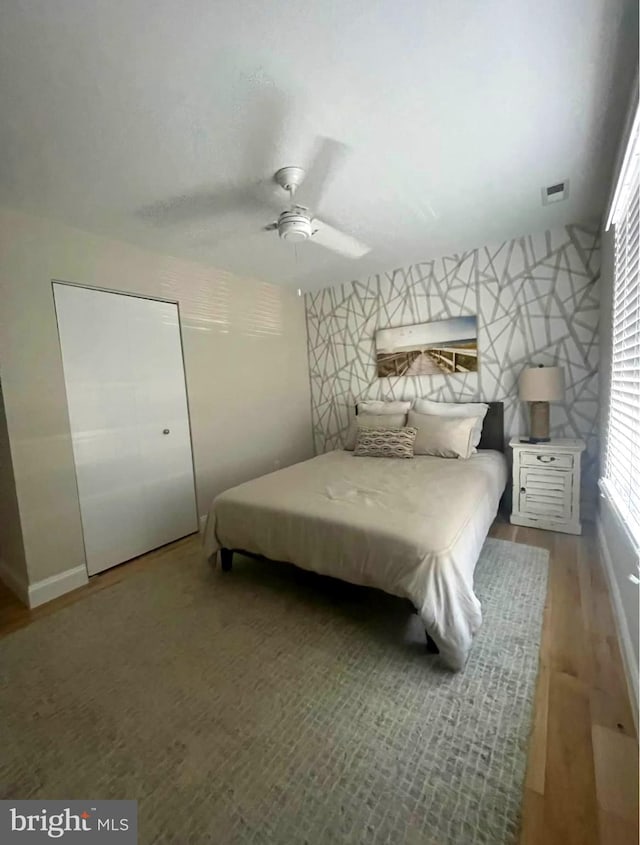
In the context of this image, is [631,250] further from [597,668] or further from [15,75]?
[15,75]

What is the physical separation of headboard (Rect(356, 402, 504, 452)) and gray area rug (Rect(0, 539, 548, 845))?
1343 mm

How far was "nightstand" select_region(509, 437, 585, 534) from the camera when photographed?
2.67m

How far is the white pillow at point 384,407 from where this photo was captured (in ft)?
11.5

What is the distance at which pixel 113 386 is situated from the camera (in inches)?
102

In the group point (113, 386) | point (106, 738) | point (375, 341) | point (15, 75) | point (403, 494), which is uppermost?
point (15, 75)

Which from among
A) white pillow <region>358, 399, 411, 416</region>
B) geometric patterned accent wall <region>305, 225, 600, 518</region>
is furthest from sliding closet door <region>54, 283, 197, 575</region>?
geometric patterned accent wall <region>305, 225, 600, 518</region>

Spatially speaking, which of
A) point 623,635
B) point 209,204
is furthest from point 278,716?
point 209,204

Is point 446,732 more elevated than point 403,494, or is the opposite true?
point 403,494

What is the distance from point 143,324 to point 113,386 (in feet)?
1.79

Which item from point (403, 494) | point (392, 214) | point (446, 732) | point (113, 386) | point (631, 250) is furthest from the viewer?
point (113, 386)

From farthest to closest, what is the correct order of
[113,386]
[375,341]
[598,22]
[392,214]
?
[375,341] → [113,386] → [392,214] → [598,22]

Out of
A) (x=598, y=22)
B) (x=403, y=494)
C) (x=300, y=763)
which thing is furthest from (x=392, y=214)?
(x=300, y=763)

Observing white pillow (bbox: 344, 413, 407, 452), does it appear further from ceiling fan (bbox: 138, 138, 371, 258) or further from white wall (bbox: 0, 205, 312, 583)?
ceiling fan (bbox: 138, 138, 371, 258)

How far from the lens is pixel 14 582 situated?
238cm
